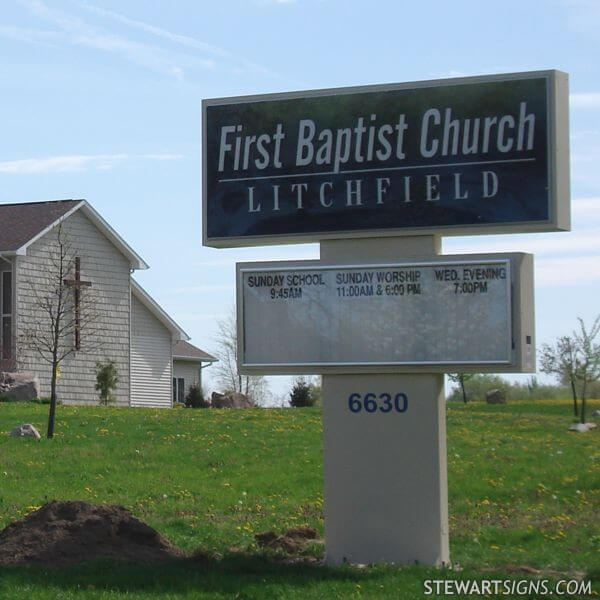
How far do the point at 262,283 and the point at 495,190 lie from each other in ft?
8.91

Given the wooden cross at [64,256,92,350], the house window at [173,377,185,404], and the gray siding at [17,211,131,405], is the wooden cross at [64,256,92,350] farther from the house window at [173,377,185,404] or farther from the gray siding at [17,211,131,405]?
the house window at [173,377,185,404]

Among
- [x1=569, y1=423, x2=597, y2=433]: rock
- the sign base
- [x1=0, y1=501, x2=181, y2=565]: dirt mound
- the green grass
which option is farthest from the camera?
[x1=569, y1=423, x2=597, y2=433]: rock

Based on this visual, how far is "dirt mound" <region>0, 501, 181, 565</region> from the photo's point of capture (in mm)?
14008

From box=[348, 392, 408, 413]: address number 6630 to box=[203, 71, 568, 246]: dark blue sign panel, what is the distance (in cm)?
172

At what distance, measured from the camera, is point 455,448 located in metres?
24.6

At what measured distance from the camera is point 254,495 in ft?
64.5

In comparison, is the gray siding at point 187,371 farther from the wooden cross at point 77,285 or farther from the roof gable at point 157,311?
the wooden cross at point 77,285

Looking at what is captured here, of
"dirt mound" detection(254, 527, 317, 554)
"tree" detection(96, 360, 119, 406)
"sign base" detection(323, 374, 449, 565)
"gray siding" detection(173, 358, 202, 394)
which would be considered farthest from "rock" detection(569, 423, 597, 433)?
"gray siding" detection(173, 358, 202, 394)

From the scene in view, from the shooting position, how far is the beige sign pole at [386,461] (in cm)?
1390

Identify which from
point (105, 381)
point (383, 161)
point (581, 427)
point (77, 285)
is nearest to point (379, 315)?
point (383, 161)

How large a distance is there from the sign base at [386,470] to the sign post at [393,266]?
15mm

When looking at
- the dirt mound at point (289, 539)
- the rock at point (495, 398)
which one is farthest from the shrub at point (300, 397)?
the dirt mound at point (289, 539)

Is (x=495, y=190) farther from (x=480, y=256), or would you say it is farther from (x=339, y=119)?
(x=339, y=119)

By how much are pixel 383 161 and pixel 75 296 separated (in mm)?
27311
